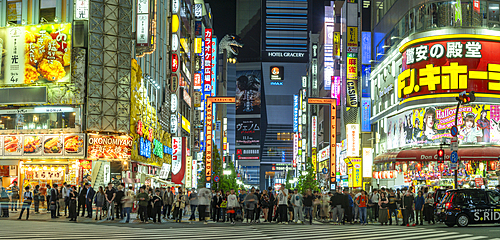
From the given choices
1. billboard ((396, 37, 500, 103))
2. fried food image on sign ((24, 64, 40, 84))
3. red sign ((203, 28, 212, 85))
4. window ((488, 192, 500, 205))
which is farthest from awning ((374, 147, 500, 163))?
red sign ((203, 28, 212, 85))

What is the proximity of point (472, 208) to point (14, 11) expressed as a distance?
1322 inches

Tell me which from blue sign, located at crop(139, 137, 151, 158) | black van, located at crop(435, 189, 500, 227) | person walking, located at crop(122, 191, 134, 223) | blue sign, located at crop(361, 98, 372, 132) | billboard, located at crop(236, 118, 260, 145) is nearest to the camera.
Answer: black van, located at crop(435, 189, 500, 227)

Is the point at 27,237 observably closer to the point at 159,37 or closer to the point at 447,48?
the point at 447,48

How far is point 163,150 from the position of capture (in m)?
55.9

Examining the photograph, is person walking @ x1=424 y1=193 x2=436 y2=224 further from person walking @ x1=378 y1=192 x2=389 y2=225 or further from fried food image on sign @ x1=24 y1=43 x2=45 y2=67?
fried food image on sign @ x1=24 y1=43 x2=45 y2=67

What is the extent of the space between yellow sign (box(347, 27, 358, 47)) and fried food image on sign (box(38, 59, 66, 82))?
31140mm

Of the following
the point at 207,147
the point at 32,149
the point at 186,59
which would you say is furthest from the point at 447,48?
the point at 186,59

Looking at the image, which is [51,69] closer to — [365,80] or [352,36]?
[365,80]

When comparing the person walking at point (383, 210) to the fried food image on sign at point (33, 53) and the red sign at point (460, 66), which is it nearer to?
the red sign at point (460, 66)

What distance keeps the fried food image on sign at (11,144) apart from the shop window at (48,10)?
8.65 m

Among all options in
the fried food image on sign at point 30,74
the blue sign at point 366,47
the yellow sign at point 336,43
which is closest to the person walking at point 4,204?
the fried food image on sign at point 30,74

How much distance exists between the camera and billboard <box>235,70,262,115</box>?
198 metres

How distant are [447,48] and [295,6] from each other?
161 m

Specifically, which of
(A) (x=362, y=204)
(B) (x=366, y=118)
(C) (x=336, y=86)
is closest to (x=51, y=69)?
(A) (x=362, y=204)
